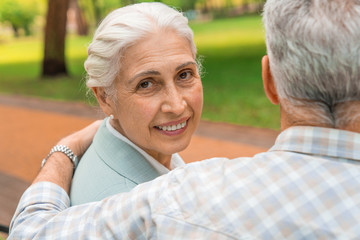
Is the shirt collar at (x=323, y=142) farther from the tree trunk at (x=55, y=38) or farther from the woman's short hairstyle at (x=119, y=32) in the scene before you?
the tree trunk at (x=55, y=38)

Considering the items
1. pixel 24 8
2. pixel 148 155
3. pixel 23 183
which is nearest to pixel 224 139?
pixel 23 183

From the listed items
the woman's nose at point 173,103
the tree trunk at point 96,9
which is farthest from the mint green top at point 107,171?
the tree trunk at point 96,9

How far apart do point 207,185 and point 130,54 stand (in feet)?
2.52

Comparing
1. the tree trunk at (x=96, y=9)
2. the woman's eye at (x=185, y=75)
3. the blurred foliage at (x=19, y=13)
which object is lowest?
the blurred foliage at (x=19, y=13)

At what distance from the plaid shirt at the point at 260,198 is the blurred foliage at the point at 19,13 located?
2106 inches

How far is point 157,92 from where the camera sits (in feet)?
6.03

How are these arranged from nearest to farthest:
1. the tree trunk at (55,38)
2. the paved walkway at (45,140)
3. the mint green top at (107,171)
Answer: the mint green top at (107,171), the paved walkway at (45,140), the tree trunk at (55,38)

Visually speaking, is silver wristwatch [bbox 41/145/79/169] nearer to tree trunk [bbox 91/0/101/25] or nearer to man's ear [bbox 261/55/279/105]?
man's ear [bbox 261/55/279/105]

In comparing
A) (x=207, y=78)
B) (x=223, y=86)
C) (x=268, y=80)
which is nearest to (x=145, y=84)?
(x=268, y=80)

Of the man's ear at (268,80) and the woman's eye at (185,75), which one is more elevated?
the man's ear at (268,80)

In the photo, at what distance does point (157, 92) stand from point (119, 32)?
0.27 m

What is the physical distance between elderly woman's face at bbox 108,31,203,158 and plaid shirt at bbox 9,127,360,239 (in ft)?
2.04

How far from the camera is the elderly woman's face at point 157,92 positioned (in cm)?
179

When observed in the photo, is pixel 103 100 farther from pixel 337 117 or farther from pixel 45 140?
pixel 45 140
